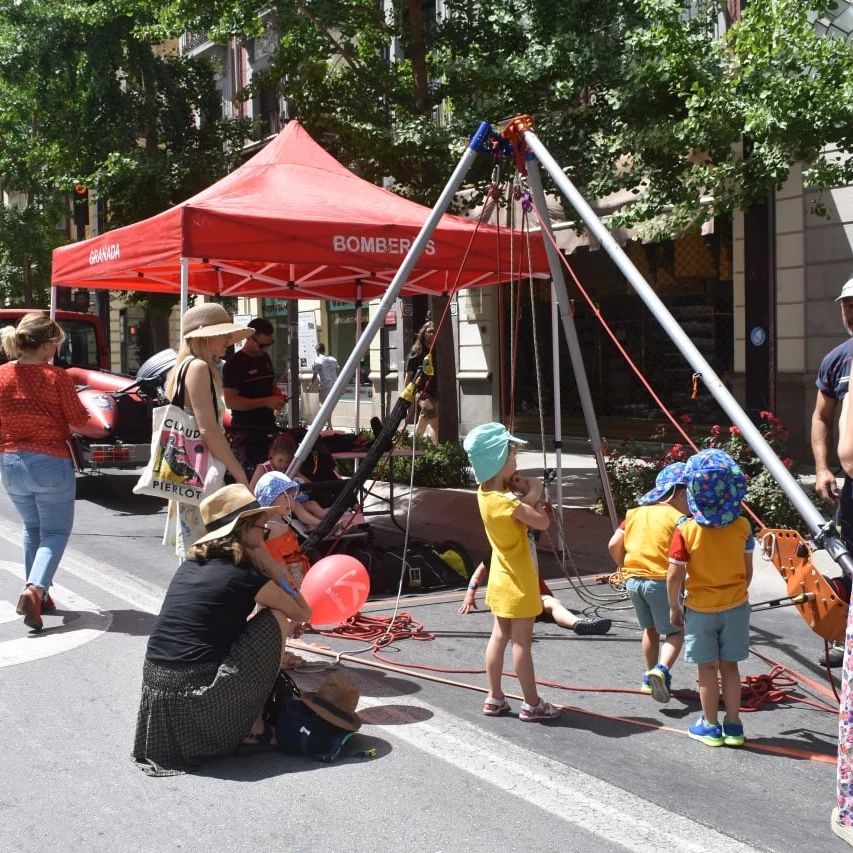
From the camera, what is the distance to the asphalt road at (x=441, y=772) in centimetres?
377

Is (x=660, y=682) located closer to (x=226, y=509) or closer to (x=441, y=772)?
(x=441, y=772)

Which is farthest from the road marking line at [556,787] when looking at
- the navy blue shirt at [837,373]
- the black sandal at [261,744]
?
the navy blue shirt at [837,373]

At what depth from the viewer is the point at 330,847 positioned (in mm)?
3670

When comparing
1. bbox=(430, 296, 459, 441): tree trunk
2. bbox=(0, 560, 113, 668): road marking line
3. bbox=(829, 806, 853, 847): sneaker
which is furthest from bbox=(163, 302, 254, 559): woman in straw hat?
bbox=(430, 296, 459, 441): tree trunk

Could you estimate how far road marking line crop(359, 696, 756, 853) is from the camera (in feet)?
12.2

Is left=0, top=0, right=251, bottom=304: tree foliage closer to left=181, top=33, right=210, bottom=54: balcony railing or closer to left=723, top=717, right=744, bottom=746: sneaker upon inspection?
left=181, top=33, right=210, bottom=54: balcony railing

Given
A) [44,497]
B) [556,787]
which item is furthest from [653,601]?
[44,497]

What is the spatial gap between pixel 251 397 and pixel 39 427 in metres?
2.69

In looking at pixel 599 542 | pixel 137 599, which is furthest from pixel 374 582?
pixel 599 542

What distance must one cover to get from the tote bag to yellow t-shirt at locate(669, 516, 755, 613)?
266 centimetres

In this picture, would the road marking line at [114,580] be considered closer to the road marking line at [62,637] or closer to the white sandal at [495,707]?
the road marking line at [62,637]

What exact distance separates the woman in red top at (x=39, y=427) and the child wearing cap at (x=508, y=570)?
317cm

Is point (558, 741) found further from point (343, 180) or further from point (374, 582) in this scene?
point (343, 180)

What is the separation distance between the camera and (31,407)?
691 centimetres
